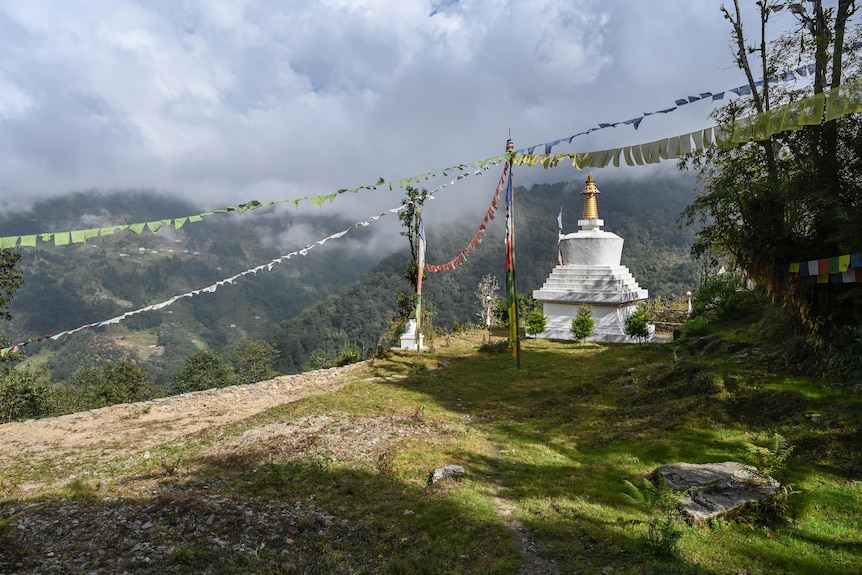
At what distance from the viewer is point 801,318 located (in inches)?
425

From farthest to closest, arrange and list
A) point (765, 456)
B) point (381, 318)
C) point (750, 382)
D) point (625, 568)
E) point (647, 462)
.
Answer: point (381, 318), point (750, 382), point (647, 462), point (765, 456), point (625, 568)

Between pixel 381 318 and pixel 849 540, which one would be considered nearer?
pixel 849 540

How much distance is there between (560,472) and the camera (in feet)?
28.0

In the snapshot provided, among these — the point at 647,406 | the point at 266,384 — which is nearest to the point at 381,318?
the point at 266,384

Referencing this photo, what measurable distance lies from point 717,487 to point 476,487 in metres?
3.58

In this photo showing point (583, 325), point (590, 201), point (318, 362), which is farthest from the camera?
point (318, 362)

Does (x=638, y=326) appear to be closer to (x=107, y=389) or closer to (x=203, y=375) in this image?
(x=107, y=389)

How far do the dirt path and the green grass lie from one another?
1558 mm

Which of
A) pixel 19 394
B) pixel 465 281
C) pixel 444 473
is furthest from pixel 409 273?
pixel 465 281

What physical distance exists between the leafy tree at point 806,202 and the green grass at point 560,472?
1.85m

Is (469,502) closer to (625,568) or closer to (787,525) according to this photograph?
(625,568)

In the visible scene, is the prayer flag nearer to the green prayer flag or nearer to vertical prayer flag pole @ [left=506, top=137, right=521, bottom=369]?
vertical prayer flag pole @ [left=506, top=137, right=521, bottom=369]

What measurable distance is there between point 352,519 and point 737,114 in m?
14.7

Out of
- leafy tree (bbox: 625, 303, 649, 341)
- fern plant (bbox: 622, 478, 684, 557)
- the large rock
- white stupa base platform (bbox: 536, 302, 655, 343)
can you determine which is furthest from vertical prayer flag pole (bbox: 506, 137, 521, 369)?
white stupa base platform (bbox: 536, 302, 655, 343)
